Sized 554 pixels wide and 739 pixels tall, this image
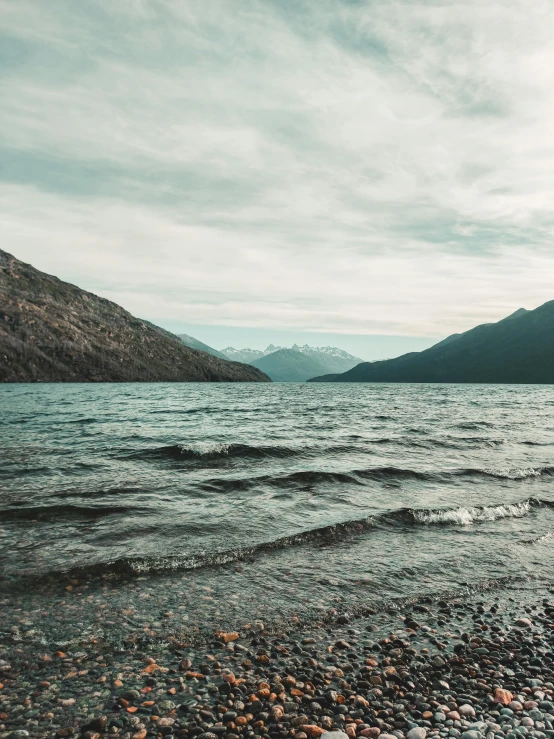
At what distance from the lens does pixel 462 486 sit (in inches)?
785

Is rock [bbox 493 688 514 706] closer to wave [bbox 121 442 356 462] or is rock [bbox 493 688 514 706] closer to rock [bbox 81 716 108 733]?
rock [bbox 81 716 108 733]

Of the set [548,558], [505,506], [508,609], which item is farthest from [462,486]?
[508,609]

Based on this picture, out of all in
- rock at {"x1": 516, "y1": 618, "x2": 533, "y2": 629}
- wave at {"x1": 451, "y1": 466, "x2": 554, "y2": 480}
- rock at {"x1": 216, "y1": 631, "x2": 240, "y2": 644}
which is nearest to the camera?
rock at {"x1": 216, "y1": 631, "x2": 240, "y2": 644}

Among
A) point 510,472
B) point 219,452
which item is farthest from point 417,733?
point 219,452

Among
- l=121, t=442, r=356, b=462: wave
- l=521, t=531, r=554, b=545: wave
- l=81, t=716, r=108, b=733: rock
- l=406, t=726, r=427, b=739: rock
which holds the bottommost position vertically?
l=121, t=442, r=356, b=462: wave

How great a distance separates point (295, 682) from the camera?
655 cm

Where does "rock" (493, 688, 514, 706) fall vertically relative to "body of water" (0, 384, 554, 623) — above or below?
above

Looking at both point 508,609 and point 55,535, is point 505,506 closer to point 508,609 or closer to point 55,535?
point 508,609

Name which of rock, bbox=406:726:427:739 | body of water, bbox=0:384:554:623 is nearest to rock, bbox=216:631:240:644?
body of water, bbox=0:384:554:623

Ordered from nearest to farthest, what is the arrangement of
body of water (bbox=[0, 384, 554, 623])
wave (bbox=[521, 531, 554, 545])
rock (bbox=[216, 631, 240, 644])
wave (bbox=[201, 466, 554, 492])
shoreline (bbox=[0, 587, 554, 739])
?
shoreline (bbox=[0, 587, 554, 739]) → rock (bbox=[216, 631, 240, 644]) → body of water (bbox=[0, 384, 554, 623]) → wave (bbox=[521, 531, 554, 545]) → wave (bbox=[201, 466, 554, 492])

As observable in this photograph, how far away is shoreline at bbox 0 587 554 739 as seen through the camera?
221 inches

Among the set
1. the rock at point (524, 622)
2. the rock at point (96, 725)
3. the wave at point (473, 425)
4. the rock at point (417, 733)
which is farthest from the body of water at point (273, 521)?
the wave at point (473, 425)

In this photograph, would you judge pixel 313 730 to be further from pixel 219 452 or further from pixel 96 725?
pixel 219 452

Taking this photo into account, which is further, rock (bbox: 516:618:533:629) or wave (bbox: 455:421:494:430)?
wave (bbox: 455:421:494:430)
